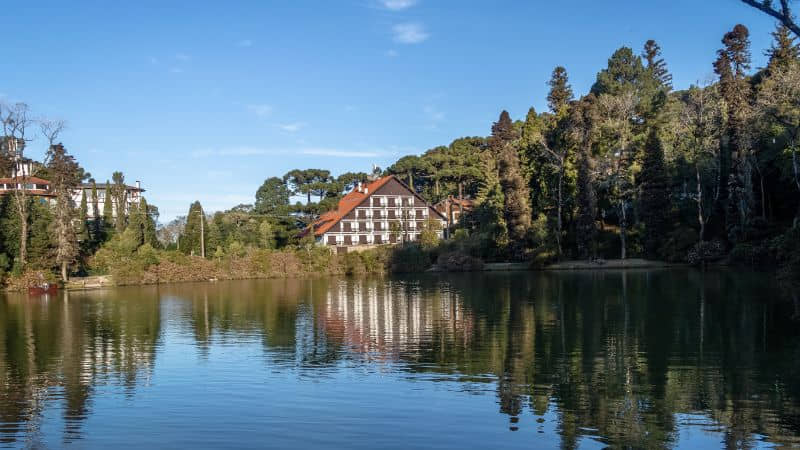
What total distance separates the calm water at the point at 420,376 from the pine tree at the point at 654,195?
29782mm

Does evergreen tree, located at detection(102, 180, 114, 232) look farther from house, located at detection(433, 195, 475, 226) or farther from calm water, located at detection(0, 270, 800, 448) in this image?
calm water, located at detection(0, 270, 800, 448)

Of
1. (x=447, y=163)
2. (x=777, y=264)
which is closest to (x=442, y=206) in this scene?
(x=447, y=163)

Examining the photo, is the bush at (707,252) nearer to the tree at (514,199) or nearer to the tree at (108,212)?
the tree at (514,199)

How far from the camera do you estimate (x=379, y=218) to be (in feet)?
292

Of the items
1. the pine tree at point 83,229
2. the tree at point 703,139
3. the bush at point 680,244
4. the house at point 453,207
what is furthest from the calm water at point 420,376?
the house at point 453,207

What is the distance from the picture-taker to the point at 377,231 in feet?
292

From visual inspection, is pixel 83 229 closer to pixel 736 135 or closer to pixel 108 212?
pixel 108 212

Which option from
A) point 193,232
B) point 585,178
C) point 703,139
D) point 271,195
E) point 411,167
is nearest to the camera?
point 703,139

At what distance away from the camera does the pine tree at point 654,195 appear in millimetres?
60531

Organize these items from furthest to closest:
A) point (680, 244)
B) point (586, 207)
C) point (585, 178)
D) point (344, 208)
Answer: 1. point (344, 208)
2. point (586, 207)
3. point (585, 178)
4. point (680, 244)

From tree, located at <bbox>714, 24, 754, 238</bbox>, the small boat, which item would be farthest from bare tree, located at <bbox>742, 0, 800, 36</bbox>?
the small boat

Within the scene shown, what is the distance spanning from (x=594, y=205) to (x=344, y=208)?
39148 millimetres

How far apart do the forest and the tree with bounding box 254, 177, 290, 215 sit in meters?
17.3

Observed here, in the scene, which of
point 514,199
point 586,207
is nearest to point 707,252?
point 586,207
